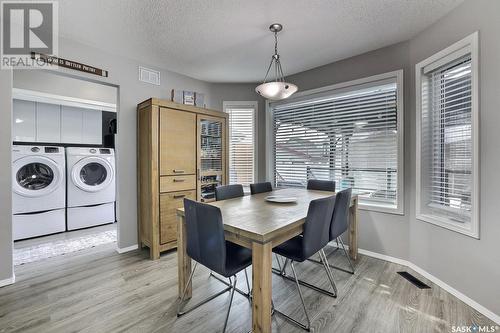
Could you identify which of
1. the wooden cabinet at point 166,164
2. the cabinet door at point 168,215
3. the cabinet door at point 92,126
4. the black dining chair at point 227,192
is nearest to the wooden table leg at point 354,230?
the black dining chair at point 227,192

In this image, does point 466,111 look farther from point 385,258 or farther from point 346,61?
point 385,258

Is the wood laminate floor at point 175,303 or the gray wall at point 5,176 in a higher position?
the gray wall at point 5,176

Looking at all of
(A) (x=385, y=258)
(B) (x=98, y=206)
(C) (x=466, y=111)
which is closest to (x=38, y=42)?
(B) (x=98, y=206)

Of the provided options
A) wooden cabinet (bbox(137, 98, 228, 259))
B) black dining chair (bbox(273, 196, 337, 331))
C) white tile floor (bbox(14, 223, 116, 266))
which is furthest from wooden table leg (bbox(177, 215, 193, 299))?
white tile floor (bbox(14, 223, 116, 266))

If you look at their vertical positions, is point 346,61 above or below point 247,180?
above

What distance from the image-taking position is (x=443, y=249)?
6.82ft

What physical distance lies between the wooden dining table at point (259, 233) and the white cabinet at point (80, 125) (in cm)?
333

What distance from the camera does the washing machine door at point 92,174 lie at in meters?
3.66

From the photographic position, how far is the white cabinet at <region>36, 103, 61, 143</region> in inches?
140

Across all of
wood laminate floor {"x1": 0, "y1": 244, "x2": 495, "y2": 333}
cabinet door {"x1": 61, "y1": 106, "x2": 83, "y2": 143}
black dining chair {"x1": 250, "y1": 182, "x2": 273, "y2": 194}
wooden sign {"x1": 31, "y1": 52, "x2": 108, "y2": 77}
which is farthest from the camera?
cabinet door {"x1": 61, "y1": 106, "x2": 83, "y2": 143}

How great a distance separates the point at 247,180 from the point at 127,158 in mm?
1882

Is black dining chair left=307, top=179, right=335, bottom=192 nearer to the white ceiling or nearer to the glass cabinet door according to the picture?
the glass cabinet door

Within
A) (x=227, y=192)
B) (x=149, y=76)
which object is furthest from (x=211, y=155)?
(x=149, y=76)

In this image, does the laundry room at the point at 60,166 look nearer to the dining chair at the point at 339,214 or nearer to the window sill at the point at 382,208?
the dining chair at the point at 339,214
